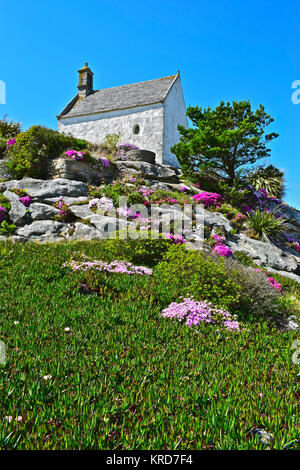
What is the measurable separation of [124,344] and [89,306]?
138cm

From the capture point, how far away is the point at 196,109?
2062 cm

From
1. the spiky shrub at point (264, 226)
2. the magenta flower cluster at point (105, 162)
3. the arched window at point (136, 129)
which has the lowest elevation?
the spiky shrub at point (264, 226)

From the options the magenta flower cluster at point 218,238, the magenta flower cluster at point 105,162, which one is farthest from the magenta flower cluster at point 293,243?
the magenta flower cluster at point 105,162

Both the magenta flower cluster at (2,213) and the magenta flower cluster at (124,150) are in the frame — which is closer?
the magenta flower cluster at (2,213)

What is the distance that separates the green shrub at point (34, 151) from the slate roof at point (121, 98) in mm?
13619

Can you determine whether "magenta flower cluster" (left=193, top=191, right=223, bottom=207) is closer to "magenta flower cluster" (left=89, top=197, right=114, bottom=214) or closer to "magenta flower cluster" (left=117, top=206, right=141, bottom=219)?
"magenta flower cluster" (left=117, top=206, right=141, bottom=219)

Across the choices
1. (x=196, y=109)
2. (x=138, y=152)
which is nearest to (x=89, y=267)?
(x=138, y=152)

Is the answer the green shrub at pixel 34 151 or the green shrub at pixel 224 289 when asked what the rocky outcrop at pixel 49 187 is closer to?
the green shrub at pixel 34 151

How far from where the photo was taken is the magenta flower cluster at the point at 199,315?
15.2 feet

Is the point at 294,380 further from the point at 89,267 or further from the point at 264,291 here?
the point at 89,267

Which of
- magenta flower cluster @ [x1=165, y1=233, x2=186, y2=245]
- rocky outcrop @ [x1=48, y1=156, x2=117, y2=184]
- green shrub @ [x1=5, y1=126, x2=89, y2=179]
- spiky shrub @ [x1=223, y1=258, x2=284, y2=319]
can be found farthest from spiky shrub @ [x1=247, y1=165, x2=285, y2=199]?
spiky shrub @ [x1=223, y1=258, x2=284, y2=319]

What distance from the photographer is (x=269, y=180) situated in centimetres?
2148

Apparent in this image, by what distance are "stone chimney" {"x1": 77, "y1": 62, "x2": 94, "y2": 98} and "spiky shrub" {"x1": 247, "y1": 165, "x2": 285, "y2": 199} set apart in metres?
25.0

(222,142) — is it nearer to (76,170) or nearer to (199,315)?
(76,170)
